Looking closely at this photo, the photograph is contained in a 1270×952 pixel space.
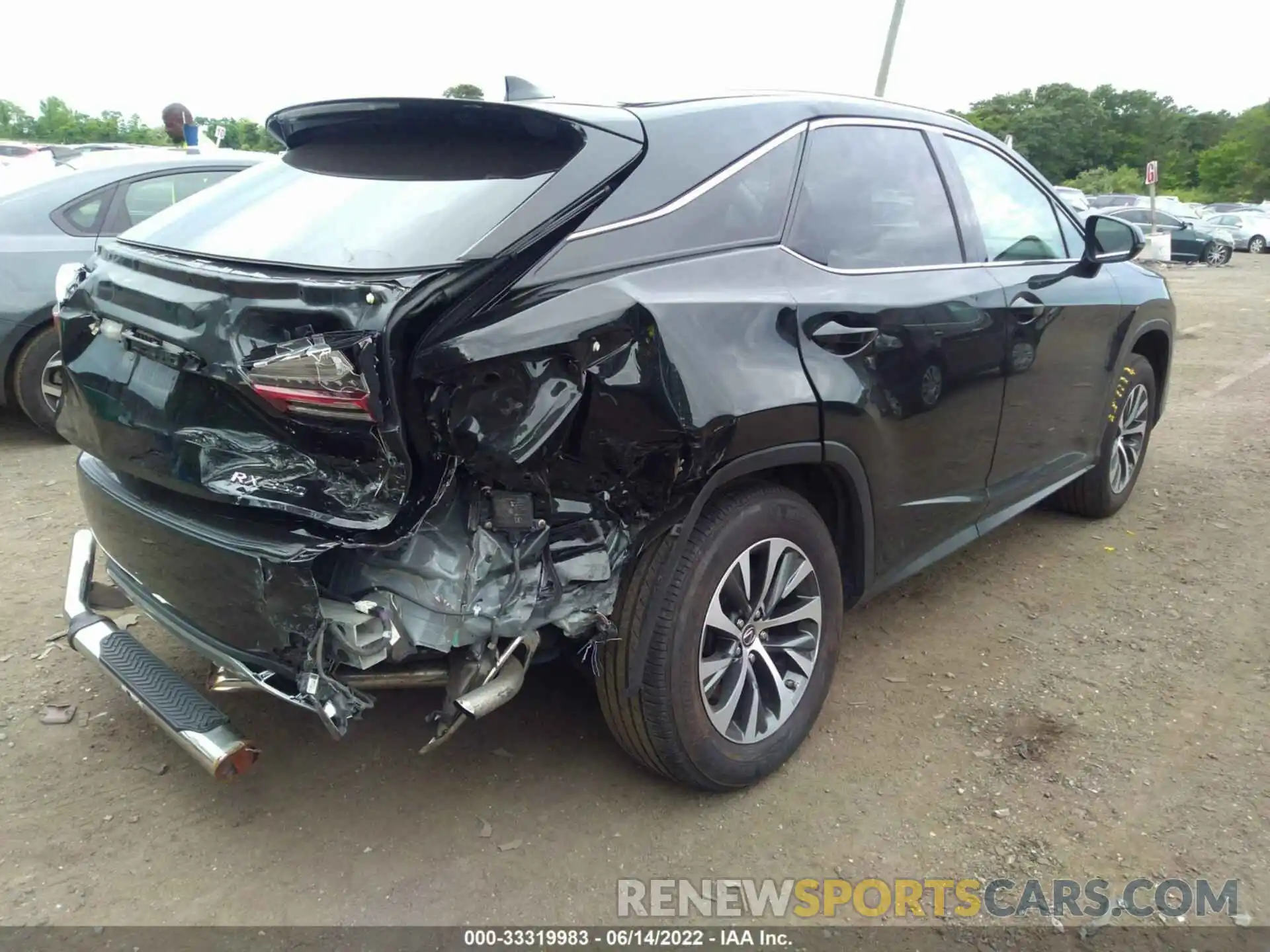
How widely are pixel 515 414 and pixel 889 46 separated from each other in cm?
1313

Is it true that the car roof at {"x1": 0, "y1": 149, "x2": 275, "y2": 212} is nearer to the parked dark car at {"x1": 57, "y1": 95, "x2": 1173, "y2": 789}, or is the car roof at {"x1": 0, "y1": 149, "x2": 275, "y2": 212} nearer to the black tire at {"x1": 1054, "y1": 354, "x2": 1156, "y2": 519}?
the parked dark car at {"x1": 57, "y1": 95, "x2": 1173, "y2": 789}

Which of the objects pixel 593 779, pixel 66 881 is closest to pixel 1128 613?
pixel 593 779

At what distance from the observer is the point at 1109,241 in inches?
157

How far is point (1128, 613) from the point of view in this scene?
3.84 metres

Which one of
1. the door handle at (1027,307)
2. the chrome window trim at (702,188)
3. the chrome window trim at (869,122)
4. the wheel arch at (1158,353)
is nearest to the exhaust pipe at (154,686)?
the chrome window trim at (702,188)

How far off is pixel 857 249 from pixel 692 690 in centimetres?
140

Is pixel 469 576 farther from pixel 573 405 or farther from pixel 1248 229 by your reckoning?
pixel 1248 229

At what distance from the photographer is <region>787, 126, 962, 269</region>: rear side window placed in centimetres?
275

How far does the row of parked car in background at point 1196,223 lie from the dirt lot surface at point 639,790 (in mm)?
19647

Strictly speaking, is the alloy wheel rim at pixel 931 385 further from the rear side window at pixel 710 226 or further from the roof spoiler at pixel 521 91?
the roof spoiler at pixel 521 91

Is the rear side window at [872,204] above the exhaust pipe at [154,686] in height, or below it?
above

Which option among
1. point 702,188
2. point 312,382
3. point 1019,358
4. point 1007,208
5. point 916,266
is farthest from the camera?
point 1007,208

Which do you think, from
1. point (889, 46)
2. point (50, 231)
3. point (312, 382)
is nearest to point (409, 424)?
point (312, 382)

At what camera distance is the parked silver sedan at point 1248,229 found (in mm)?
28062
